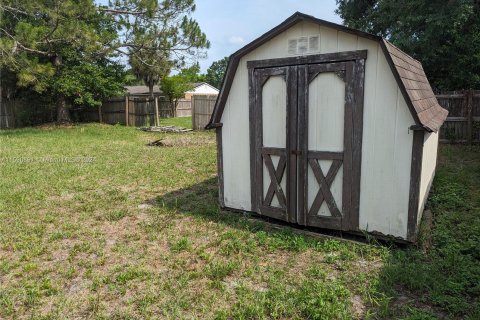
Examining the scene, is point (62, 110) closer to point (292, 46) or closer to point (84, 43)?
point (84, 43)

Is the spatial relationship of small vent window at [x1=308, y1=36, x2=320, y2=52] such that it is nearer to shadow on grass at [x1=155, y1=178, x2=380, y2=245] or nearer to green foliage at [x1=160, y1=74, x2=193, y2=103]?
shadow on grass at [x1=155, y1=178, x2=380, y2=245]

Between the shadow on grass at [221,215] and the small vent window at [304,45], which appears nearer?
the small vent window at [304,45]

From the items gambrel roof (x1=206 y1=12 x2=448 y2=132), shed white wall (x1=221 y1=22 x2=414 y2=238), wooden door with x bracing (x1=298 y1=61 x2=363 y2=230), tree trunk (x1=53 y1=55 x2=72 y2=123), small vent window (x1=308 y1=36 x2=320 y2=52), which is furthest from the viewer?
tree trunk (x1=53 y1=55 x2=72 y2=123)

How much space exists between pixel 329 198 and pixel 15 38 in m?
A: 12.9

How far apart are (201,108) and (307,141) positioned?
12627 mm

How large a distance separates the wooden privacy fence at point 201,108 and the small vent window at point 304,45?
479 inches

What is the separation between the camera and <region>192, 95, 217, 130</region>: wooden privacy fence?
53.3 feet

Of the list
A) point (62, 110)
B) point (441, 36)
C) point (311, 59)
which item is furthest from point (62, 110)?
point (441, 36)

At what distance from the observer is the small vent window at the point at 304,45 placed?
13.1 feet

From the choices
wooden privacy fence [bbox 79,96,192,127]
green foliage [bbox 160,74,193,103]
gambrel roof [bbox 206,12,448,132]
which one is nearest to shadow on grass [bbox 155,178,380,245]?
gambrel roof [bbox 206,12,448,132]

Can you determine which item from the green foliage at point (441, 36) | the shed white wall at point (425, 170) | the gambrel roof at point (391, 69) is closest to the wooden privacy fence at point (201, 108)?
the green foliage at point (441, 36)

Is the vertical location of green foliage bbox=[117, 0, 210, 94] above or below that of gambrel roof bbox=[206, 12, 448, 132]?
above

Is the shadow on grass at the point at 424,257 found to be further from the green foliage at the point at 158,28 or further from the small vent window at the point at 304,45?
the green foliage at the point at 158,28

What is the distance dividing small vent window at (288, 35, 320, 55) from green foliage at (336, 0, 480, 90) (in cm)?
1034
